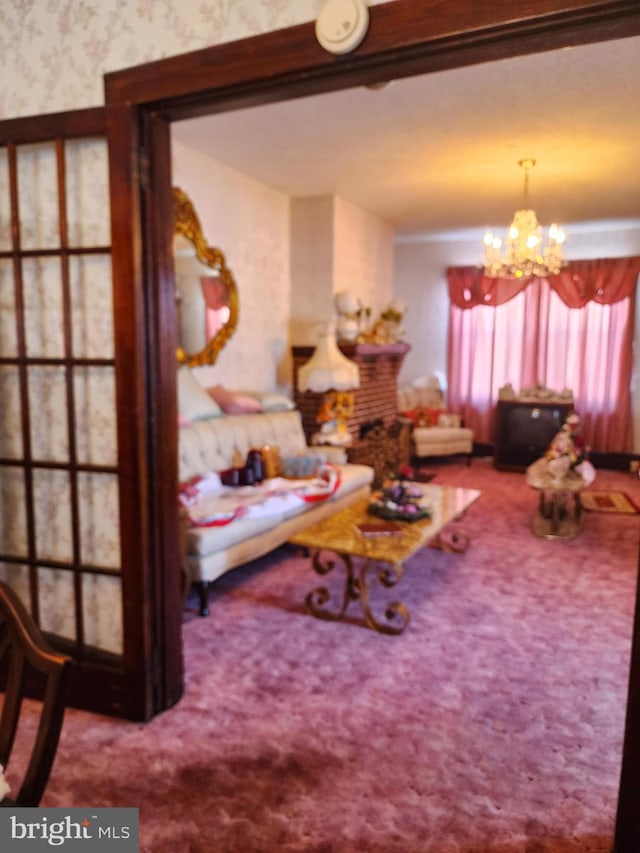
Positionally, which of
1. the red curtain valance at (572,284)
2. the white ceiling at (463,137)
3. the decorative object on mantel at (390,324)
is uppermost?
the white ceiling at (463,137)

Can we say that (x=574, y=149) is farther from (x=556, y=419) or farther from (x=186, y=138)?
(x=556, y=419)

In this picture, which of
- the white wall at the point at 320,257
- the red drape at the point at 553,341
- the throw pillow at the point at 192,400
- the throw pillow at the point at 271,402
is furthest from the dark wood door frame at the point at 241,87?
the red drape at the point at 553,341

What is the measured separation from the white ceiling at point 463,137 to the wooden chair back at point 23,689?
2902 mm

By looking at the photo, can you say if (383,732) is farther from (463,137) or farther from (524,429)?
(524,429)

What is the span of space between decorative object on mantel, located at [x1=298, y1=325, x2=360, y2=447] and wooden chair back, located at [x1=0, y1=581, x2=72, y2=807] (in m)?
4.03

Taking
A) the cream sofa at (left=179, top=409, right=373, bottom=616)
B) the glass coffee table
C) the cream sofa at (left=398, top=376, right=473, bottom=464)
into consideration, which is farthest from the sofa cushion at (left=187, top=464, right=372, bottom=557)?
the cream sofa at (left=398, top=376, right=473, bottom=464)

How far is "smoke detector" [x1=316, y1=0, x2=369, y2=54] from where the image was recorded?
1.61m

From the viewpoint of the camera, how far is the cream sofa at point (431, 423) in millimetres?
6980

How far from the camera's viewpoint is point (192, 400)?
4.18 metres

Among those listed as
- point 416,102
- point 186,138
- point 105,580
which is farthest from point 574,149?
point 105,580

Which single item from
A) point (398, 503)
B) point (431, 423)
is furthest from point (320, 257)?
point (398, 503)

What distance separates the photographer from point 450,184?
4.99 metres

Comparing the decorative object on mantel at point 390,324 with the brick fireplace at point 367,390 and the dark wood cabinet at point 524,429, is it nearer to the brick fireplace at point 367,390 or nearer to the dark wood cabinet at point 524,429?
the brick fireplace at point 367,390

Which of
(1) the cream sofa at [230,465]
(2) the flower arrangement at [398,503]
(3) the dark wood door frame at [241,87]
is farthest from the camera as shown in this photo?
(2) the flower arrangement at [398,503]
